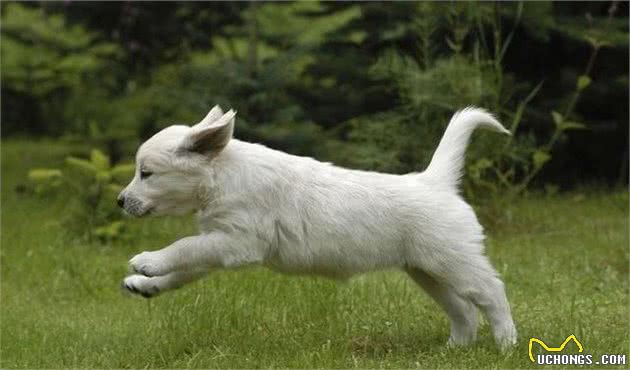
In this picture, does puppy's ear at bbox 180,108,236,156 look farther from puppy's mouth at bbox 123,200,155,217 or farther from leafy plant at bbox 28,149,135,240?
leafy plant at bbox 28,149,135,240

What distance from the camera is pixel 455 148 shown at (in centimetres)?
590

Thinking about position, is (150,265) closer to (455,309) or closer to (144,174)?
(144,174)

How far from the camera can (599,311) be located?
6.84 metres

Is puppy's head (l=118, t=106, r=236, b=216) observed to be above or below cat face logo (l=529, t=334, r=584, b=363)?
above

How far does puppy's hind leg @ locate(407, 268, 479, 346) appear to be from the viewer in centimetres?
589

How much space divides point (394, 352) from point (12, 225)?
581 centimetres

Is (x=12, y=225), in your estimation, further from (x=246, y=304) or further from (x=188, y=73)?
(x=246, y=304)

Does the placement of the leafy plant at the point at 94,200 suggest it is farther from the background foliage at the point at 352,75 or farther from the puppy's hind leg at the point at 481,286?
the puppy's hind leg at the point at 481,286

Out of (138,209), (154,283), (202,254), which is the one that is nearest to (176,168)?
(138,209)

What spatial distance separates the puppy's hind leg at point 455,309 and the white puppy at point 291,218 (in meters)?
0.16

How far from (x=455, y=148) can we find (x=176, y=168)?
146 cm

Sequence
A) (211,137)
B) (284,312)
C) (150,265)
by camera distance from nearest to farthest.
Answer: (150,265)
(211,137)
(284,312)

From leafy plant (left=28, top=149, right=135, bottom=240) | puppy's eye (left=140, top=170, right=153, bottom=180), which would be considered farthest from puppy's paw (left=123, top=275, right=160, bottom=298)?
leafy plant (left=28, top=149, right=135, bottom=240)

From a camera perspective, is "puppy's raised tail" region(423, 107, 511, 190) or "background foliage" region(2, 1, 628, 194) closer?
"puppy's raised tail" region(423, 107, 511, 190)
